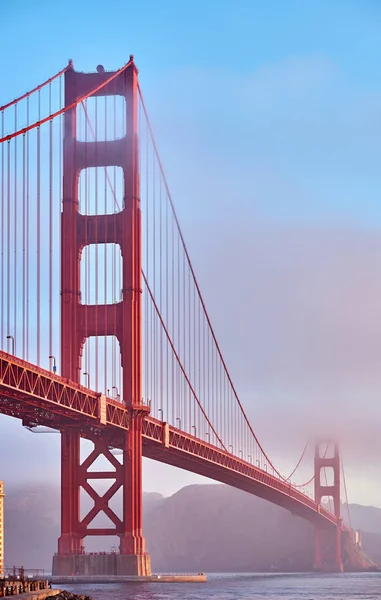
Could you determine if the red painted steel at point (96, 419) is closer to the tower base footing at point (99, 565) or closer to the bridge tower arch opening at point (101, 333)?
the bridge tower arch opening at point (101, 333)

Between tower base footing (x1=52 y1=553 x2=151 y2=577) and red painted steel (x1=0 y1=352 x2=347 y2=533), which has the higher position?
red painted steel (x1=0 y1=352 x2=347 y2=533)

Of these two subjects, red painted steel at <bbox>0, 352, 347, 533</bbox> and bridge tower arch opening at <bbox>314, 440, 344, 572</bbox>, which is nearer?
red painted steel at <bbox>0, 352, 347, 533</bbox>

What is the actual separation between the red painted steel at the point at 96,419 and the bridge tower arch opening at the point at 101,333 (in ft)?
3.96

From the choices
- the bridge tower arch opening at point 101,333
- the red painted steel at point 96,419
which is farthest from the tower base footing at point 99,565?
the red painted steel at point 96,419

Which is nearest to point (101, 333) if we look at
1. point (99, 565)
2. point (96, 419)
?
point (96, 419)

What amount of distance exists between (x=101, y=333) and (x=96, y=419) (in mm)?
6411

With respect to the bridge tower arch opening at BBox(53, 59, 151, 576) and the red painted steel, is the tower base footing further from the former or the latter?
the red painted steel

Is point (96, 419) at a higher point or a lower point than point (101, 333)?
lower

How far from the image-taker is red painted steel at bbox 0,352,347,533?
59156 millimetres

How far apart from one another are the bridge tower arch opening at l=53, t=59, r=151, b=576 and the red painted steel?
3.96 feet

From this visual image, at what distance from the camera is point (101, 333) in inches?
2889

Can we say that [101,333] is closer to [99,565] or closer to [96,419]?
[96,419]

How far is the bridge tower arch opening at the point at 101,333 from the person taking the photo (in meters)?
72.3

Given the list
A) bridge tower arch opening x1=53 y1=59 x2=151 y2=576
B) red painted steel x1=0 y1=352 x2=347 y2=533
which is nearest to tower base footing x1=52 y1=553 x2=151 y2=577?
bridge tower arch opening x1=53 y1=59 x2=151 y2=576
